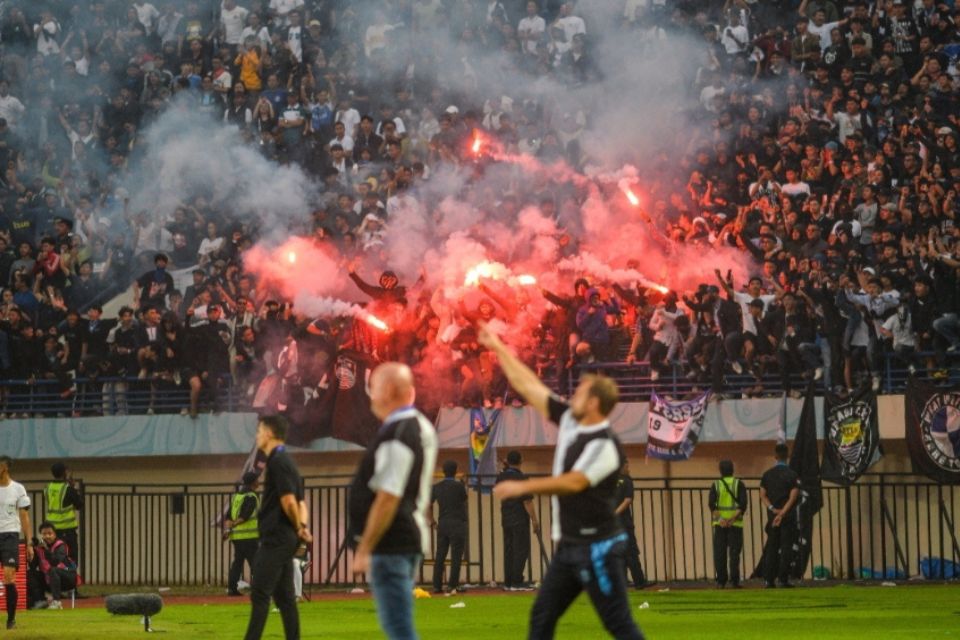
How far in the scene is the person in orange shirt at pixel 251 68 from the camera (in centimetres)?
3023

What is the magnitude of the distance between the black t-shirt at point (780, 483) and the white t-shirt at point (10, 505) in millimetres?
9496

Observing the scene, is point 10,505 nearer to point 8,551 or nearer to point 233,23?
point 8,551

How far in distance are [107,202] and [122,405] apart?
5198mm

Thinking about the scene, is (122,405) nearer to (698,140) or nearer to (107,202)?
(107,202)

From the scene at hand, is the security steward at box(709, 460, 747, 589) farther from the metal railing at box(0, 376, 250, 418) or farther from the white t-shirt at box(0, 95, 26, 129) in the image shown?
the white t-shirt at box(0, 95, 26, 129)

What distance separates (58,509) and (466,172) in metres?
8.94

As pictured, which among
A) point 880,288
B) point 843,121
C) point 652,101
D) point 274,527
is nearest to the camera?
point 274,527

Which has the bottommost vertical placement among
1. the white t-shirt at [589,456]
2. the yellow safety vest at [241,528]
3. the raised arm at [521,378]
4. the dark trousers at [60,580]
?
the dark trousers at [60,580]

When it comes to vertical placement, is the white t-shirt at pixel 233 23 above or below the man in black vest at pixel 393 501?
above

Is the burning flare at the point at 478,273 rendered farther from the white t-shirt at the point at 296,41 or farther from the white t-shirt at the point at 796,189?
the white t-shirt at the point at 296,41

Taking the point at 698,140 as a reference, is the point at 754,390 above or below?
below

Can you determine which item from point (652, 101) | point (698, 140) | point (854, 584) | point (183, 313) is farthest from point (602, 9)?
point (854, 584)

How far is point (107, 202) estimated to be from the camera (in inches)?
1148

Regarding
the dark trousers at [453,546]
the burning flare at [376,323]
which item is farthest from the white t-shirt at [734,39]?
the dark trousers at [453,546]
